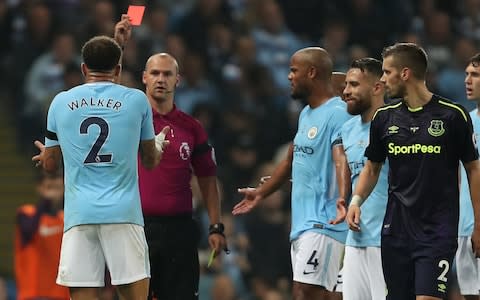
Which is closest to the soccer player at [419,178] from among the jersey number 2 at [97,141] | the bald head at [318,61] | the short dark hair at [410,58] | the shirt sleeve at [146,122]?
the short dark hair at [410,58]

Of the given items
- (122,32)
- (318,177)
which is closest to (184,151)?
(318,177)

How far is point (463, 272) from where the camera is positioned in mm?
10547

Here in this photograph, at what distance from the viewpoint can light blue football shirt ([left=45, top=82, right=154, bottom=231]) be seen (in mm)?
8852

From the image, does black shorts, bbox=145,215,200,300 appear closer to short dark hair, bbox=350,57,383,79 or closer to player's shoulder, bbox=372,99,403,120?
short dark hair, bbox=350,57,383,79

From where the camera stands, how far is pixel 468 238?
10555 millimetres

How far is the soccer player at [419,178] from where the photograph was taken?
29.1 feet

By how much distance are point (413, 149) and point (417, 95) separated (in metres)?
0.39

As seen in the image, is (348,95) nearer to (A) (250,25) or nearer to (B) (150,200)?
(B) (150,200)

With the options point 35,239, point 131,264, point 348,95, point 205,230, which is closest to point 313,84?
point 348,95

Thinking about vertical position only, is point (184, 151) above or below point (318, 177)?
above

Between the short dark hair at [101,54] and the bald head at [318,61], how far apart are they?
218cm

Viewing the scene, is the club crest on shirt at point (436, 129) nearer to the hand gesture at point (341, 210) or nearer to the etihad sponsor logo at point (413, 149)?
the etihad sponsor logo at point (413, 149)

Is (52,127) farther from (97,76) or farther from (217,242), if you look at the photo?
(217,242)

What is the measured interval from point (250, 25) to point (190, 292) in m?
8.08
